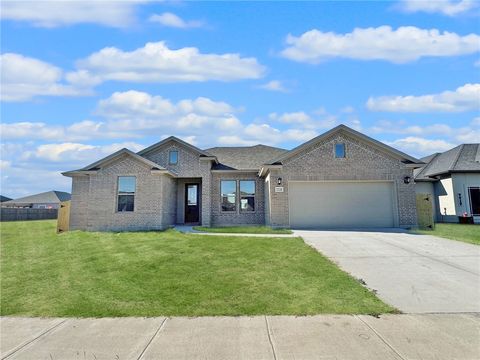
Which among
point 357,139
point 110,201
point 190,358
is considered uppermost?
point 357,139

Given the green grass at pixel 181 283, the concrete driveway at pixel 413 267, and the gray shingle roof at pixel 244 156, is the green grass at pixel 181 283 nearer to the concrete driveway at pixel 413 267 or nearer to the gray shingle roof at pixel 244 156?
the concrete driveway at pixel 413 267

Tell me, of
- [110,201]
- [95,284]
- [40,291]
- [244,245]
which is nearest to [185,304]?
[95,284]

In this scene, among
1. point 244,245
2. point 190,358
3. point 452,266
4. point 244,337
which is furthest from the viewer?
point 244,245

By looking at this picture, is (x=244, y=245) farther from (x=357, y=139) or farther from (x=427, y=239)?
(x=357, y=139)

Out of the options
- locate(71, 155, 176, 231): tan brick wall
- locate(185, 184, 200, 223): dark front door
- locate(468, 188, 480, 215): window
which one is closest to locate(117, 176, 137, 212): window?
locate(71, 155, 176, 231): tan brick wall

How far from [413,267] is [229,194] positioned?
12.6 meters

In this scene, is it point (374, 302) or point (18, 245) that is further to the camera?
point (18, 245)

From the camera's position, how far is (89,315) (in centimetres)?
529

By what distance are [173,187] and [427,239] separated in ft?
45.7

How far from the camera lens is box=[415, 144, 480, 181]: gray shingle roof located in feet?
69.2

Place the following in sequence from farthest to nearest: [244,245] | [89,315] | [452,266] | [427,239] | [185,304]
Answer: [427,239] → [244,245] → [452,266] → [185,304] → [89,315]

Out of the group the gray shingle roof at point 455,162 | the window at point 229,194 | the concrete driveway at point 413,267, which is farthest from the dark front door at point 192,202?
the gray shingle roof at point 455,162

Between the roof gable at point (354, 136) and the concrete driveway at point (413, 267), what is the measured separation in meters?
5.19

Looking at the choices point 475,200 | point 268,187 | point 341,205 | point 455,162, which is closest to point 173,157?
point 268,187
